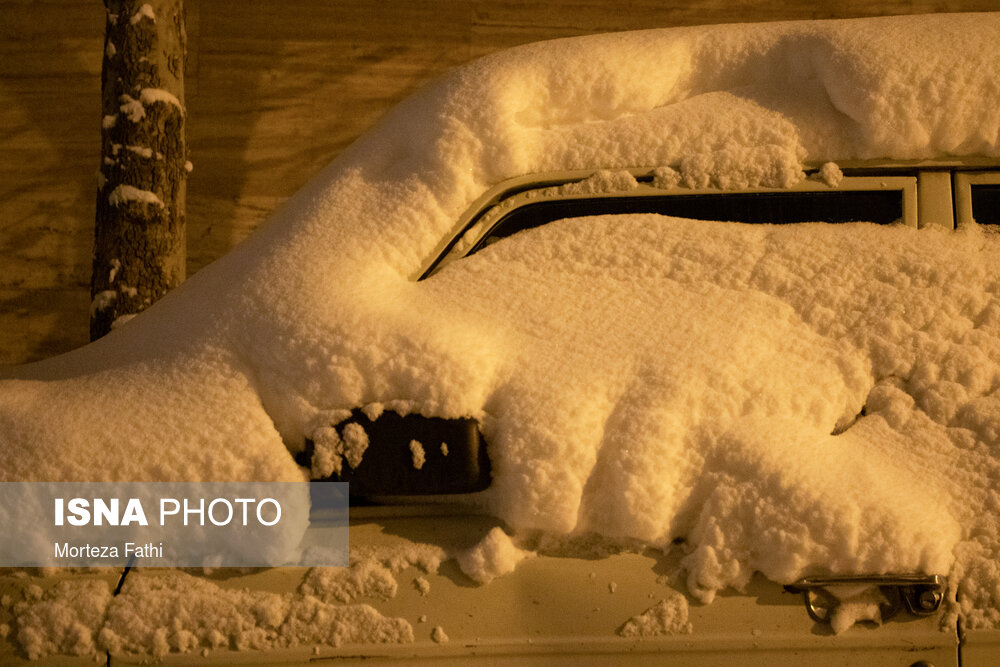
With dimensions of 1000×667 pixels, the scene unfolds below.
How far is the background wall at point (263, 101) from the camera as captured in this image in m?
3.79

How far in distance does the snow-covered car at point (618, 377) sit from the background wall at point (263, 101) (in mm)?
2078

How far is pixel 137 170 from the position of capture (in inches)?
112

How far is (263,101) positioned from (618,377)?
115 inches

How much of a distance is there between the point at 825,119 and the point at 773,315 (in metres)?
0.49

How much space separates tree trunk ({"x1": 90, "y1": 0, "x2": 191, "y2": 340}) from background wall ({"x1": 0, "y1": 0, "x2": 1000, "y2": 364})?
2.83ft

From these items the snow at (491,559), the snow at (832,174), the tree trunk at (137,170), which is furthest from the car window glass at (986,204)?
the tree trunk at (137,170)

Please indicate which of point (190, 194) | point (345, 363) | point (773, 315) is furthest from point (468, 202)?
point (190, 194)

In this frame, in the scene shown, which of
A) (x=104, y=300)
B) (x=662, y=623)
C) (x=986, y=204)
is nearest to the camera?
(x=662, y=623)

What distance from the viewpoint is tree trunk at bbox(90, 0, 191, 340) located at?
9.31ft

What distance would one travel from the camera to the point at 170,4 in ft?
9.73

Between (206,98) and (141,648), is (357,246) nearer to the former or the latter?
(141,648)

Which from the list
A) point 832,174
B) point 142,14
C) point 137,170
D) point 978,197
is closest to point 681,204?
point 832,174

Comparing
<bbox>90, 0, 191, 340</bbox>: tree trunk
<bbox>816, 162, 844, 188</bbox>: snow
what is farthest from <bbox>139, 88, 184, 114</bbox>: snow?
<bbox>816, 162, 844, 188</bbox>: snow

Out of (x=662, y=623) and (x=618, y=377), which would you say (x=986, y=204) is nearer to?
(x=618, y=377)
